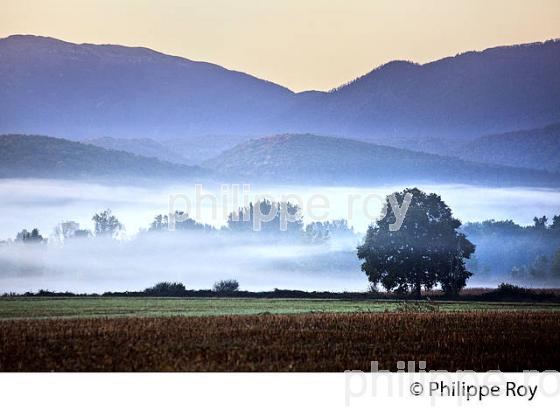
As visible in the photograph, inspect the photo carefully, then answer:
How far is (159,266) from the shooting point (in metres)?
28.4

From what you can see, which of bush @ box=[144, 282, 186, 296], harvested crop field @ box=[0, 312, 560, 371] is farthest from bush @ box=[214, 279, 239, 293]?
harvested crop field @ box=[0, 312, 560, 371]

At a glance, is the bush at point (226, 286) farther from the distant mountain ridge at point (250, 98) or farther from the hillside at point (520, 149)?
the hillside at point (520, 149)

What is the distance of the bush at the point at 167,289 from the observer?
98.1 ft

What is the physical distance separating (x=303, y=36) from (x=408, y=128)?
16.4 feet

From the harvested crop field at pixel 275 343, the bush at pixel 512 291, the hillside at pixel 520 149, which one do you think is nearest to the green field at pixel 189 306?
the bush at pixel 512 291

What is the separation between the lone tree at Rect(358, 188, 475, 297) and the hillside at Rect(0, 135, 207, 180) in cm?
762

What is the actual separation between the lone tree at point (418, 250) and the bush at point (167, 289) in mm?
5529

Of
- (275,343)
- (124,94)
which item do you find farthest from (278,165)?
(275,343)

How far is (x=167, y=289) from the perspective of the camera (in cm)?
3045

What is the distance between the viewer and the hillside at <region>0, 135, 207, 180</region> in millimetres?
24734

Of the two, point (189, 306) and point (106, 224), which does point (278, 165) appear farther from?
point (106, 224)

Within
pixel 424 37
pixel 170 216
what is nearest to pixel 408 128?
pixel 424 37

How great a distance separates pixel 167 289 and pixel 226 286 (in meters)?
1.72
